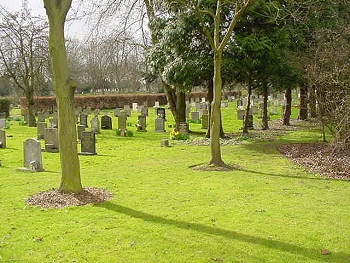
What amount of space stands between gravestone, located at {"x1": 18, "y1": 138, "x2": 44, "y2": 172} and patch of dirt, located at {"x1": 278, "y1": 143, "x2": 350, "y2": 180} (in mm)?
7677

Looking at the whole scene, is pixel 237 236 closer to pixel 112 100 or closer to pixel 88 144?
pixel 88 144

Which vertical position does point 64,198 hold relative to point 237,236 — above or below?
above

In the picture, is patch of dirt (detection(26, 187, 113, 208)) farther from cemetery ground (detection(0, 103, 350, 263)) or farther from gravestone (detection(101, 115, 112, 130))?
gravestone (detection(101, 115, 112, 130))

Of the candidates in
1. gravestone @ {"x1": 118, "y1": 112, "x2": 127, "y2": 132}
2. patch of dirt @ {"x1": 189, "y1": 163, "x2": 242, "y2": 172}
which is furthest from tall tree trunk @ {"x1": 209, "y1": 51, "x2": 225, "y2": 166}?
gravestone @ {"x1": 118, "y1": 112, "x2": 127, "y2": 132}

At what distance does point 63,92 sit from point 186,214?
11.5 feet

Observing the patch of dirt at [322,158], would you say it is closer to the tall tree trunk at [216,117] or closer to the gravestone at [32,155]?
the tall tree trunk at [216,117]

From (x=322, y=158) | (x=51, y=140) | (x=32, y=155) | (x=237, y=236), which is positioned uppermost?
(x=51, y=140)

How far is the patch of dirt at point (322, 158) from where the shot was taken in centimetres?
1124

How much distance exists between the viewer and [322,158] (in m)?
12.9

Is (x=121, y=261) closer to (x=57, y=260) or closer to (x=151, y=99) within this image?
(x=57, y=260)

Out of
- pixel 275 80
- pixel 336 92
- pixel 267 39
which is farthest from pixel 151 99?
pixel 336 92

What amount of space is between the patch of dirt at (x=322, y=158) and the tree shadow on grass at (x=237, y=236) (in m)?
5.30

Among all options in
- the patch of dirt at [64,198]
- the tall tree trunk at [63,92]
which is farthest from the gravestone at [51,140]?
the tall tree trunk at [63,92]

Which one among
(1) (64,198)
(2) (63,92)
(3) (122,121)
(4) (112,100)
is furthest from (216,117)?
(4) (112,100)
